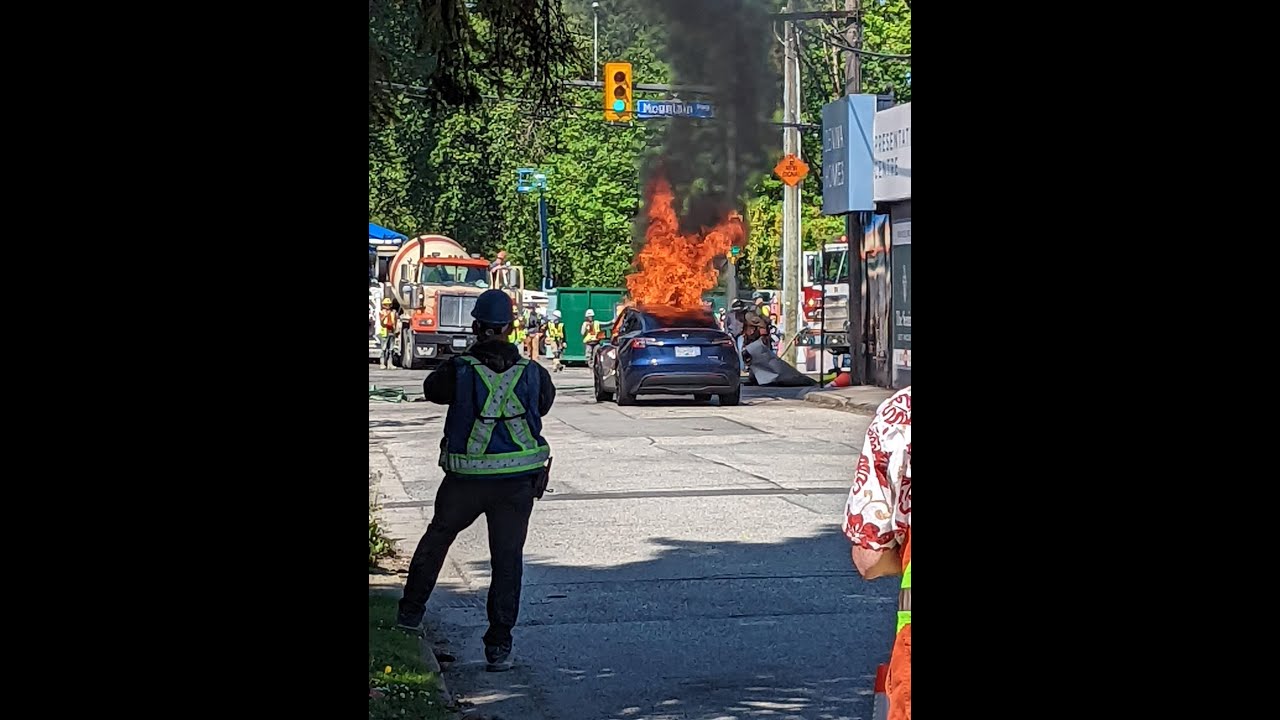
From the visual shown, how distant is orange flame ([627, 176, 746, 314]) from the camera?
35.8 metres

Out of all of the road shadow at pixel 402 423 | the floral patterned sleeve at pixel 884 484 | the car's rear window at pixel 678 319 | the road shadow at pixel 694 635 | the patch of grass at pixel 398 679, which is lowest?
the road shadow at pixel 694 635

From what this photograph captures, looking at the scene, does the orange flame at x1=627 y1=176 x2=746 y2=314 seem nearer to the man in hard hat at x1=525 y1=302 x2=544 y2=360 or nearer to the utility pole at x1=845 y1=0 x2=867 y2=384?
the man in hard hat at x1=525 y1=302 x2=544 y2=360

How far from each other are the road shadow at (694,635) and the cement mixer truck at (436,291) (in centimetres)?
3227

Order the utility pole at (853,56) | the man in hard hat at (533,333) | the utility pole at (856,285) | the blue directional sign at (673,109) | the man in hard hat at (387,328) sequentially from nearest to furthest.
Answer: the blue directional sign at (673,109)
the utility pole at (853,56)
the utility pole at (856,285)
the man in hard hat at (533,333)
the man in hard hat at (387,328)

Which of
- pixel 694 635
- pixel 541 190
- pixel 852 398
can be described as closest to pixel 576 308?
pixel 541 190

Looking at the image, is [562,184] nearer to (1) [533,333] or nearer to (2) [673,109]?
(1) [533,333]

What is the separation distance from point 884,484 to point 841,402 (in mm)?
22011

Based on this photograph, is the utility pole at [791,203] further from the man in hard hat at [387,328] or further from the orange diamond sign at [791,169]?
the man in hard hat at [387,328]

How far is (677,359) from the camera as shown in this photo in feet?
82.5

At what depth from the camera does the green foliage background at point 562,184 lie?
44.9 meters

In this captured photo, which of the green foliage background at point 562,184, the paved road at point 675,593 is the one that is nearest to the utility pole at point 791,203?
the green foliage background at point 562,184
